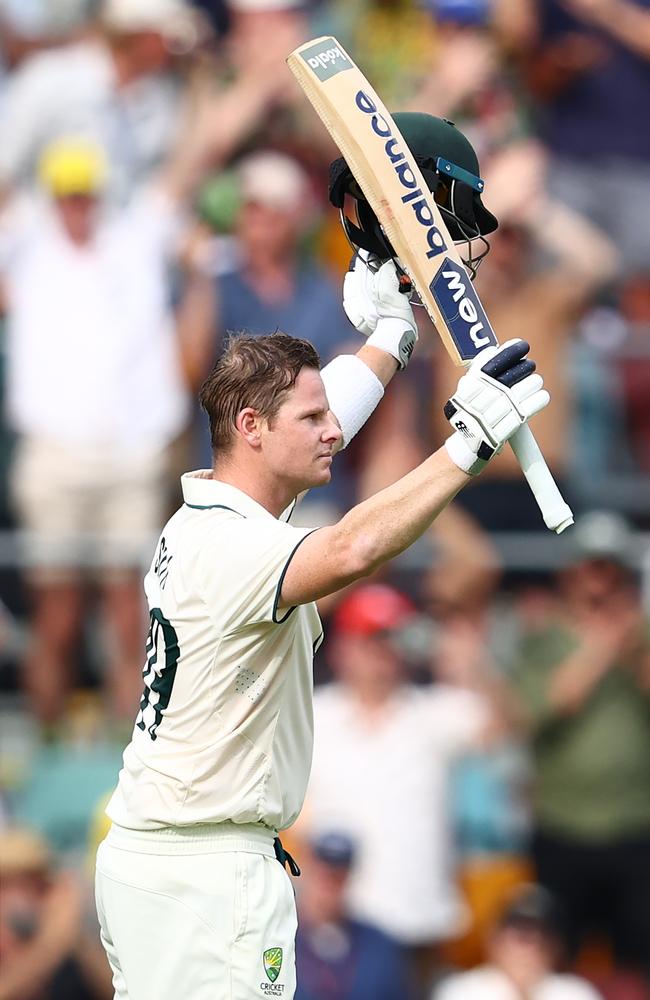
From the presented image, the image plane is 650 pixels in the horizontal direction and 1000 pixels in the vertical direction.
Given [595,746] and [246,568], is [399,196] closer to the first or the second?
[246,568]

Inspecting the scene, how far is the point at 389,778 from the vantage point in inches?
275

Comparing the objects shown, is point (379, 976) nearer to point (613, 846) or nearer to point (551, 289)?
point (613, 846)

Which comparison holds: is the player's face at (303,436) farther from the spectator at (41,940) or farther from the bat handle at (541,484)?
the spectator at (41,940)

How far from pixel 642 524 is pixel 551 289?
3.61 feet

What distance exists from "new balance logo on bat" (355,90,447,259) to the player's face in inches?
16.2

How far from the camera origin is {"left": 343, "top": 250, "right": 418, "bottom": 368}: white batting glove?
171 inches

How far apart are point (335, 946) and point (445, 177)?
11.1 feet

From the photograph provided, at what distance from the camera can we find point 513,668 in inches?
297

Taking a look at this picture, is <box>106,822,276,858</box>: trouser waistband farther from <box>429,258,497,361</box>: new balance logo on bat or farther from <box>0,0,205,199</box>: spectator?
<box>0,0,205,199</box>: spectator

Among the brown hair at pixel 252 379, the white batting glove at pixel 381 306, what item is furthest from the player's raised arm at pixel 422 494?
the white batting glove at pixel 381 306

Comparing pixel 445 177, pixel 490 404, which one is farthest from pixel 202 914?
pixel 445 177

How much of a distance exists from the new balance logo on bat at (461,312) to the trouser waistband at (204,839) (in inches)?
43.1

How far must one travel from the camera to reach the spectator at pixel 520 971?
661 cm

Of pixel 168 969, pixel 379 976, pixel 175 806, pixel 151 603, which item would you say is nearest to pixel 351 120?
pixel 151 603
